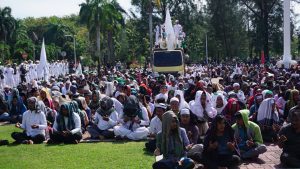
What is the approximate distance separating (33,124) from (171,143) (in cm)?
468

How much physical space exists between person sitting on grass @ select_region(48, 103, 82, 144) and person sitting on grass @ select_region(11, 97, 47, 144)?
0.30 metres

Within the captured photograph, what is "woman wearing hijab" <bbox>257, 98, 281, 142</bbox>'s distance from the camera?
33.9 feet

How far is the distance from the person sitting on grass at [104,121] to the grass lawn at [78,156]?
0.69 metres

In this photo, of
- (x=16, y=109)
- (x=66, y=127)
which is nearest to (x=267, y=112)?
(x=66, y=127)

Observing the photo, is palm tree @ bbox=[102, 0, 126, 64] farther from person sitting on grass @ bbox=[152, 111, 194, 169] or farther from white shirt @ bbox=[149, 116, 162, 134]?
person sitting on grass @ bbox=[152, 111, 194, 169]

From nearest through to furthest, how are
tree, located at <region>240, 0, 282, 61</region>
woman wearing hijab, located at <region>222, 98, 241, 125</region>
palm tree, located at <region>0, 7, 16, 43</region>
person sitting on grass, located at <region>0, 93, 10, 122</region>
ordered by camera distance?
1. woman wearing hijab, located at <region>222, 98, 241, 125</region>
2. person sitting on grass, located at <region>0, 93, 10, 122</region>
3. tree, located at <region>240, 0, 282, 61</region>
4. palm tree, located at <region>0, 7, 16, 43</region>

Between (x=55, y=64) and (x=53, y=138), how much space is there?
24930mm

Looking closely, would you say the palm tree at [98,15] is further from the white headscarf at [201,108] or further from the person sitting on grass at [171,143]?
the person sitting on grass at [171,143]

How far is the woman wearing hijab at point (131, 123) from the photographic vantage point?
36.2 feet

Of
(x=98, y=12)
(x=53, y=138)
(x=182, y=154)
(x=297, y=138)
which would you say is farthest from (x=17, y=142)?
(x=98, y=12)

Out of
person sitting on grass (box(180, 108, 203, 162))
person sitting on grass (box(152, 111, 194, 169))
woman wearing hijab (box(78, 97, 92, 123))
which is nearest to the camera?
person sitting on grass (box(152, 111, 194, 169))

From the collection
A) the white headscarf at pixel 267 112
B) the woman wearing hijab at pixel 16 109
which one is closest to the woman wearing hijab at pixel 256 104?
the white headscarf at pixel 267 112

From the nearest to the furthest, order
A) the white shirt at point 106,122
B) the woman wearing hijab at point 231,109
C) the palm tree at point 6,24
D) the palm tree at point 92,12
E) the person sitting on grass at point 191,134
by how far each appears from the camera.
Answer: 1. the person sitting on grass at point 191,134
2. the woman wearing hijab at point 231,109
3. the white shirt at point 106,122
4. the palm tree at point 92,12
5. the palm tree at point 6,24

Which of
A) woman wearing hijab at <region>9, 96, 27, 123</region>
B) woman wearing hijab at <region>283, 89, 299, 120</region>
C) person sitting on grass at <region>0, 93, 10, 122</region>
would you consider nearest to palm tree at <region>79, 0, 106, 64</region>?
person sitting on grass at <region>0, 93, 10, 122</region>
